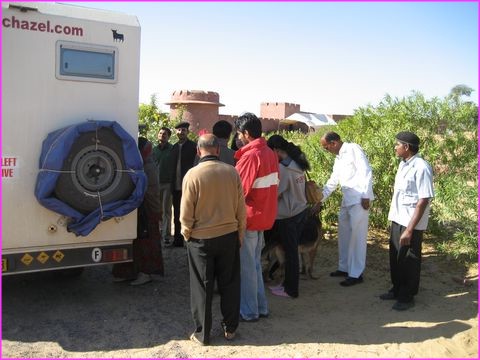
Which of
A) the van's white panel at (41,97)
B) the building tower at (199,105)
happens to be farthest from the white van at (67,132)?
the building tower at (199,105)

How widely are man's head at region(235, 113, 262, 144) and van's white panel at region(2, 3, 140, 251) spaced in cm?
105

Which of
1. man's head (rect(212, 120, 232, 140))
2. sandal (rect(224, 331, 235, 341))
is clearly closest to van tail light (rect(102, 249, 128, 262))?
sandal (rect(224, 331, 235, 341))

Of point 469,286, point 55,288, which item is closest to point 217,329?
point 55,288

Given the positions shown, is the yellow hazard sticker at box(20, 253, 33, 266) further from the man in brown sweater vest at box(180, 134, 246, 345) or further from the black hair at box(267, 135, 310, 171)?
the black hair at box(267, 135, 310, 171)

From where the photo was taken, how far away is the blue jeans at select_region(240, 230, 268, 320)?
14.5 ft

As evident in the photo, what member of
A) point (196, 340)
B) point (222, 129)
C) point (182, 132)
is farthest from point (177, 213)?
point (196, 340)

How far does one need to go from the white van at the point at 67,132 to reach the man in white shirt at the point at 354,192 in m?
2.49

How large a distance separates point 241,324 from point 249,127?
70.8 inches

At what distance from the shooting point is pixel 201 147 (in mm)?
3928

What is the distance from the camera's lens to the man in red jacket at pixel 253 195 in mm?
4348

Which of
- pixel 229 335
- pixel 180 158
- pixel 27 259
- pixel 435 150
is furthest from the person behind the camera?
pixel 180 158

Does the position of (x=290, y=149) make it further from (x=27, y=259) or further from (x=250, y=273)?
(x=27, y=259)

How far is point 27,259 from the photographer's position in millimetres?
4219

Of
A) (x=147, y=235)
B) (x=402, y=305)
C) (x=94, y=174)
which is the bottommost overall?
(x=402, y=305)
